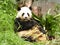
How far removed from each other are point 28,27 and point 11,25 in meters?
0.44

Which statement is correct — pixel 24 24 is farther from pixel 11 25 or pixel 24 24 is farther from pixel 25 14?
pixel 11 25

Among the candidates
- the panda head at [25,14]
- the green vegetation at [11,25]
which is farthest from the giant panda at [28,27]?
the green vegetation at [11,25]

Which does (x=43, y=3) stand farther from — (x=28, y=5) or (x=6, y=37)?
(x=6, y=37)

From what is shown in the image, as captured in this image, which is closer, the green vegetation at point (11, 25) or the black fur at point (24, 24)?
the green vegetation at point (11, 25)

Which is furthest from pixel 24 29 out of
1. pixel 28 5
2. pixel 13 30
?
pixel 28 5

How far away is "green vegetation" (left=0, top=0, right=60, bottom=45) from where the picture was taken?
214 inches

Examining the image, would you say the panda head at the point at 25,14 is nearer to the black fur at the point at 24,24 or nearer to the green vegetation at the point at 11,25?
the black fur at the point at 24,24

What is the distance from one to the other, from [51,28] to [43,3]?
79 centimetres

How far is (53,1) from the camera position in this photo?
23.1ft

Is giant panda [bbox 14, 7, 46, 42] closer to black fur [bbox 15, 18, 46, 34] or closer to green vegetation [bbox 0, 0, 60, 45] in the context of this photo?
black fur [bbox 15, 18, 46, 34]

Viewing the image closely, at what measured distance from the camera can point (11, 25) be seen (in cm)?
615

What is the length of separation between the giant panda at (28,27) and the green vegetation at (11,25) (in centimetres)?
18

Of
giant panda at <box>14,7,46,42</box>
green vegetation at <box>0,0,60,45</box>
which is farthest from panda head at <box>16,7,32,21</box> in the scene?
green vegetation at <box>0,0,60,45</box>

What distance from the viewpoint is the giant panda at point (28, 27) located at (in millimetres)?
5838
